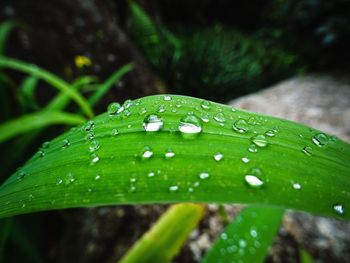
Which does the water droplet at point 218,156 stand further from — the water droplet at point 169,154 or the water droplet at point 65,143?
the water droplet at point 65,143

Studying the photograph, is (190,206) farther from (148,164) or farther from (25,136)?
(25,136)

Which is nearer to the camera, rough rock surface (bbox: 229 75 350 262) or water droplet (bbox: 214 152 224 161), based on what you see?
water droplet (bbox: 214 152 224 161)

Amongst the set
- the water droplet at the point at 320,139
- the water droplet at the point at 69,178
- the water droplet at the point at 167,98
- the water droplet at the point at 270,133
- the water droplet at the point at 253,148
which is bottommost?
the water droplet at the point at 69,178

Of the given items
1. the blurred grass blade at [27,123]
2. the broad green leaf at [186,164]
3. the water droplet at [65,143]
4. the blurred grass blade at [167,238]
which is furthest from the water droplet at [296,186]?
the blurred grass blade at [27,123]

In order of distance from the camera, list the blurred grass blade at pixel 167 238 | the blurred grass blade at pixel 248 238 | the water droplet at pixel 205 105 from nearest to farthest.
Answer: the water droplet at pixel 205 105, the blurred grass blade at pixel 248 238, the blurred grass blade at pixel 167 238

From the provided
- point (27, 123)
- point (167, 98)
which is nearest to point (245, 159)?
point (167, 98)

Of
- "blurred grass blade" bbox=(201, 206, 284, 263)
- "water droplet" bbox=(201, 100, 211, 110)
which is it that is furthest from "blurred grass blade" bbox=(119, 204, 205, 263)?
"water droplet" bbox=(201, 100, 211, 110)

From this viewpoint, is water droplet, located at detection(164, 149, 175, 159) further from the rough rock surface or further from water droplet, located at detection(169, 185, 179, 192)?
the rough rock surface
